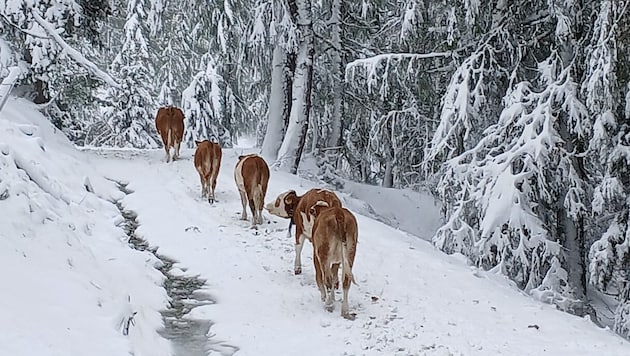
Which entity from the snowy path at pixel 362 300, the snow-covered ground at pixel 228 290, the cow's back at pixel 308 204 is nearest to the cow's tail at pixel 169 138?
the snowy path at pixel 362 300

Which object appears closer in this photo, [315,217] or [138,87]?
[315,217]

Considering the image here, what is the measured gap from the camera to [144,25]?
31453 mm

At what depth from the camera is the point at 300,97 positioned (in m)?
17.9

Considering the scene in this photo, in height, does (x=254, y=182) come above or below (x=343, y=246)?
above

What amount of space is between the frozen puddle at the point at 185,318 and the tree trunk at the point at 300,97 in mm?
8018

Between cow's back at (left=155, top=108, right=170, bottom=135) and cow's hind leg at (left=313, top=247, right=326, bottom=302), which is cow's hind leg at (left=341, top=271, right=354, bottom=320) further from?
cow's back at (left=155, top=108, right=170, bottom=135)

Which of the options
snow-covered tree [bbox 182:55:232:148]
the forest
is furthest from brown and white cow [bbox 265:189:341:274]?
snow-covered tree [bbox 182:55:232:148]

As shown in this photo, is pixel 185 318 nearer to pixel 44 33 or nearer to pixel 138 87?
pixel 44 33

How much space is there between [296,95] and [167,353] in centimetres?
1220

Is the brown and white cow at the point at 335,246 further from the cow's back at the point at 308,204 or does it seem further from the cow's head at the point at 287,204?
the cow's head at the point at 287,204

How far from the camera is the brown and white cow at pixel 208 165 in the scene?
12.8m

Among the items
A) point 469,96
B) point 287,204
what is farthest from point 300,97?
point 287,204

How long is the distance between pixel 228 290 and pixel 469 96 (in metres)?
7.42

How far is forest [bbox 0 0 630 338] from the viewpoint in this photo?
11.9 m
